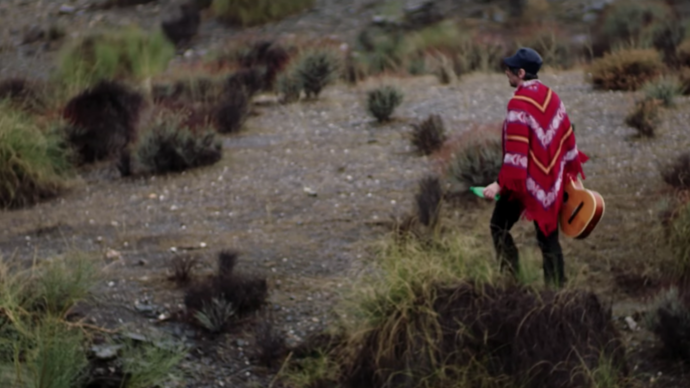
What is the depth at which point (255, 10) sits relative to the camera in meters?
33.7

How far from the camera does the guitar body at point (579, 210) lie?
7355 millimetres

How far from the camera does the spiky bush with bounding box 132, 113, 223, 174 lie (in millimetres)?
12984

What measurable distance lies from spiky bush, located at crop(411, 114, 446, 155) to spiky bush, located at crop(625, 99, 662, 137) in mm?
2033

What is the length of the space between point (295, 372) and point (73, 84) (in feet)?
31.5

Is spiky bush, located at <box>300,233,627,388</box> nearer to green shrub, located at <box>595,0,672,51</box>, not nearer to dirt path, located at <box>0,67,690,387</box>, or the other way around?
dirt path, located at <box>0,67,690,387</box>

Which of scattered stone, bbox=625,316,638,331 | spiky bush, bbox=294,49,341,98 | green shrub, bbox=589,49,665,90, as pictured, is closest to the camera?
scattered stone, bbox=625,316,638,331

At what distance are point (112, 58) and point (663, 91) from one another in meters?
10.6

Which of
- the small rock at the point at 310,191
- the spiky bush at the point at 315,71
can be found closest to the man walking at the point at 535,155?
the small rock at the point at 310,191

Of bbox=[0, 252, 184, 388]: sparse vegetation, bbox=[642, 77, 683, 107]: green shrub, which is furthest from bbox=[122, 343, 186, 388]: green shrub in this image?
bbox=[642, 77, 683, 107]: green shrub

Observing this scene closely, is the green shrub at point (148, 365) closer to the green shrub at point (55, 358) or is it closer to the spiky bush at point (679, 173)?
the green shrub at point (55, 358)

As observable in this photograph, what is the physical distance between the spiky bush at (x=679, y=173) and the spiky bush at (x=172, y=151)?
187 inches

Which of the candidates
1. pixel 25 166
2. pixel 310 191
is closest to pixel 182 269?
pixel 310 191

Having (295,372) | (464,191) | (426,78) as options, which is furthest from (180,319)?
(426,78)

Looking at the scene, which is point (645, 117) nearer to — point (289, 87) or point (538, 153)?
point (289, 87)
